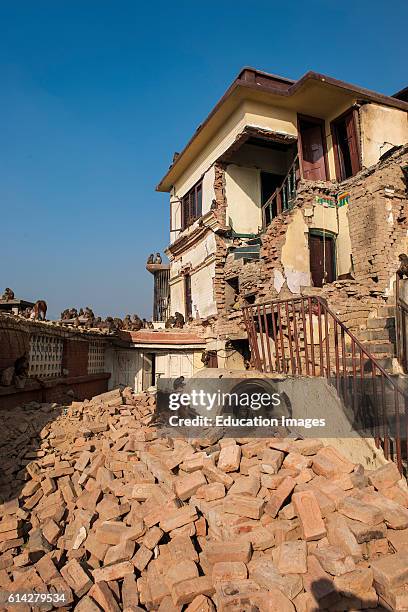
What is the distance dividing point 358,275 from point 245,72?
8.13 metres

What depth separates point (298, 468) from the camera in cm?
427

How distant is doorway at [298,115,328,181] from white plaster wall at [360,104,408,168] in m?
1.45

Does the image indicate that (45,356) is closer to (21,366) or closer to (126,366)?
(21,366)

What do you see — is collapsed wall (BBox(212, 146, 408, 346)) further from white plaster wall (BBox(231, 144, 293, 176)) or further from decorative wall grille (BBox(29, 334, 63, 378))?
decorative wall grille (BBox(29, 334, 63, 378))

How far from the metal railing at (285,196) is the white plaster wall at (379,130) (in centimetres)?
227

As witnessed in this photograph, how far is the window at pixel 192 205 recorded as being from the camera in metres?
16.1

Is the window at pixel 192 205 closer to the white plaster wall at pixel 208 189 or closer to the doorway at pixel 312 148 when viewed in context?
the white plaster wall at pixel 208 189

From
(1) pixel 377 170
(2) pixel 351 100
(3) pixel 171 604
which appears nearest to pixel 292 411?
(3) pixel 171 604

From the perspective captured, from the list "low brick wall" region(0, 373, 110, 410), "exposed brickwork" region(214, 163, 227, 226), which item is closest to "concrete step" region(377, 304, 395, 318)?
"exposed brickwork" region(214, 163, 227, 226)

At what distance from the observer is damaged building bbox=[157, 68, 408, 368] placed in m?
10.4

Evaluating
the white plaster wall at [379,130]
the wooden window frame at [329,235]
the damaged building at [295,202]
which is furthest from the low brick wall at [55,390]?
the white plaster wall at [379,130]

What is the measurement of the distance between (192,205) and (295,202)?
19.6 feet

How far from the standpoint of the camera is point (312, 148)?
13.1m

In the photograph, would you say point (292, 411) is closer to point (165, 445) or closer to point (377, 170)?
point (165, 445)
